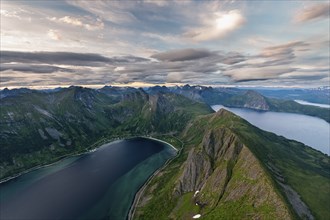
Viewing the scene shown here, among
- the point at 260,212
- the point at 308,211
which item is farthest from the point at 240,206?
the point at 308,211

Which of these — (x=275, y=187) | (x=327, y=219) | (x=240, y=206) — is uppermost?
(x=275, y=187)

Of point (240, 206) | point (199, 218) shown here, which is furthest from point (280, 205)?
point (199, 218)

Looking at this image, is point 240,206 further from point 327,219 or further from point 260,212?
point 327,219

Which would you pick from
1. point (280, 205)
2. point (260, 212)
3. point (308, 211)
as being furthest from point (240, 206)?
point (308, 211)

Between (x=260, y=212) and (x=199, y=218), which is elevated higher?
(x=260, y=212)

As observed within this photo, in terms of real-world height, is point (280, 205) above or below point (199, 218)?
above

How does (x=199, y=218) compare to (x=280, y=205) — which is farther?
(x=199, y=218)

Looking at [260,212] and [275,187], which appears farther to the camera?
[275,187]

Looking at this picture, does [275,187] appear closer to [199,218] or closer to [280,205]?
[280,205]
